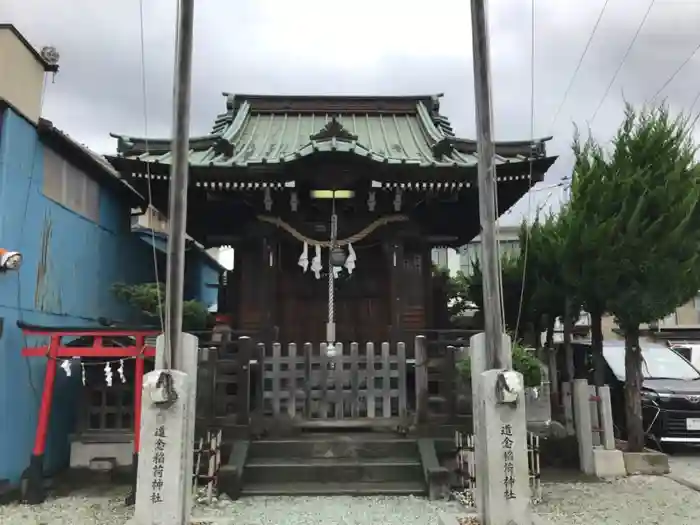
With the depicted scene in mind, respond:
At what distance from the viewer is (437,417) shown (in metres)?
8.65

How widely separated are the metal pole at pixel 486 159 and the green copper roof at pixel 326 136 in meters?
3.94

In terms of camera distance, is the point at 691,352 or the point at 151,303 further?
the point at 691,352

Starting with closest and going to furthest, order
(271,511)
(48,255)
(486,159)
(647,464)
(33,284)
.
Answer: (486,159)
(271,511)
(33,284)
(647,464)
(48,255)

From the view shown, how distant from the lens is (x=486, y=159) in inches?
241

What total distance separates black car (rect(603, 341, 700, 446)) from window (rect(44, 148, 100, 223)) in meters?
10.9

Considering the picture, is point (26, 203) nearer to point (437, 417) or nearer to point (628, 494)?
point (437, 417)

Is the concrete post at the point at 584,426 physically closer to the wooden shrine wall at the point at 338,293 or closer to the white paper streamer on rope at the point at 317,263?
the wooden shrine wall at the point at 338,293

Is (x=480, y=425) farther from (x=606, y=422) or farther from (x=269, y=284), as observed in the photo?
(x=269, y=284)

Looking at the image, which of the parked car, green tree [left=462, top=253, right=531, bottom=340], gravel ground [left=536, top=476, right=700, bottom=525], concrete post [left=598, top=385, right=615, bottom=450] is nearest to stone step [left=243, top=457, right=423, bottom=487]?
gravel ground [left=536, top=476, right=700, bottom=525]

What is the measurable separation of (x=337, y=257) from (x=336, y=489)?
15.0ft

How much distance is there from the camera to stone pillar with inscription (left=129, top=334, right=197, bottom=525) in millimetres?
5582

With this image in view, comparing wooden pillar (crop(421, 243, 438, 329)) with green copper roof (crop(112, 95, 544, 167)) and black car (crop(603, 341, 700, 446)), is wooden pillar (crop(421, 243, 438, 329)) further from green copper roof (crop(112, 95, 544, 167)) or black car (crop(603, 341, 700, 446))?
black car (crop(603, 341, 700, 446))

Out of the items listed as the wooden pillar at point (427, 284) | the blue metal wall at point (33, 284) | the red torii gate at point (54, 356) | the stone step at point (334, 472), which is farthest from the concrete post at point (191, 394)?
the wooden pillar at point (427, 284)

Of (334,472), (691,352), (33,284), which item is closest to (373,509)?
(334,472)
